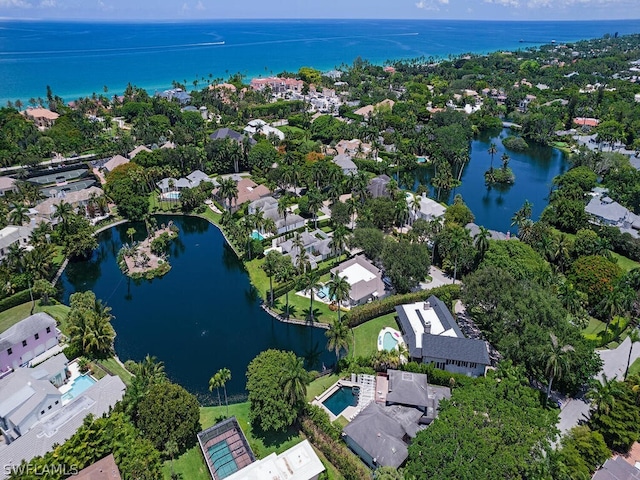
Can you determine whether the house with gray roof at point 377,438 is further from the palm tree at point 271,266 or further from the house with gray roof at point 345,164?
the house with gray roof at point 345,164

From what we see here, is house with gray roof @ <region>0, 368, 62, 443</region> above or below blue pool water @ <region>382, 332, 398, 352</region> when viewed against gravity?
above

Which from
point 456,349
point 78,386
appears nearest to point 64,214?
point 78,386

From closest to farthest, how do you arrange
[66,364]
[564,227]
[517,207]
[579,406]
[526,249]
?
1. [579,406]
2. [66,364]
3. [526,249]
4. [564,227]
5. [517,207]

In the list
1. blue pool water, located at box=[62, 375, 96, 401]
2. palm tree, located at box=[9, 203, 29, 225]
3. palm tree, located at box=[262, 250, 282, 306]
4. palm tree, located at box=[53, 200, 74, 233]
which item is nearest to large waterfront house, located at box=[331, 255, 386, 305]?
palm tree, located at box=[262, 250, 282, 306]

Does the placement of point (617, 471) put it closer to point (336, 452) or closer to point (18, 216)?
point (336, 452)

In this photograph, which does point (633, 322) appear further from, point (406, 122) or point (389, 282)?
point (406, 122)

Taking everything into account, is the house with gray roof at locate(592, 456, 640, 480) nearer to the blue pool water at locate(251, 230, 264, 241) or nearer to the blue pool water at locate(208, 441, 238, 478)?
the blue pool water at locate(208, 441, 238, 478)

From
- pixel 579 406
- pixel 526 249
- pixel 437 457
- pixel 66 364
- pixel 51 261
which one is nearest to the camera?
pixel 437 457

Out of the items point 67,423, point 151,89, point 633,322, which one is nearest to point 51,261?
point 67,423
